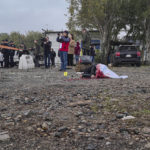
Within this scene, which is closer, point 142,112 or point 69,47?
point 142,112

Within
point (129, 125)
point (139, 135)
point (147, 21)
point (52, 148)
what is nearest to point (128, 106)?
point (129, 125)

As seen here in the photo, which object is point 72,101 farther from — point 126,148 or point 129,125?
point 126,148

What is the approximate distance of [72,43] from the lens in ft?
50.3

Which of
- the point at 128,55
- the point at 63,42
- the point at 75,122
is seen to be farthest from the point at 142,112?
the point at 128,55

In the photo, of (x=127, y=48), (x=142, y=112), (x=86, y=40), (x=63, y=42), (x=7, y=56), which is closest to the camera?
(x=142, y=112)

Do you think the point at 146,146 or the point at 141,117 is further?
the point at 141,117

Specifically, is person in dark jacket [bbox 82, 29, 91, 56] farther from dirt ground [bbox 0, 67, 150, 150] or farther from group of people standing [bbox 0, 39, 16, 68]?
dirt ground [bbox 0, 67, 150, 150]

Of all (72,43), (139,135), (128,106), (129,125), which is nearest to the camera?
(139,135)

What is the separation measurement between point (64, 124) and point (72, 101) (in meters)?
1.40

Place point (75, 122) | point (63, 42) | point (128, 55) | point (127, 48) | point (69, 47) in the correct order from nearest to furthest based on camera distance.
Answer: point (75, 122) < point (63, 42) < point (69, 47) < point (128, 55) < point (127, 48)

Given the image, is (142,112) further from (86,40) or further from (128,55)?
(128,55)

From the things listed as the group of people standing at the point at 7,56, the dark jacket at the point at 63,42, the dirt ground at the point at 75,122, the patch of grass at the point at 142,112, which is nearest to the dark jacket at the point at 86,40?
the dark jacket at the point at 63,42

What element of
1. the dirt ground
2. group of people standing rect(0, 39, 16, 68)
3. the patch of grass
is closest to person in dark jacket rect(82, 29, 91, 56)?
group of people standing rect(0, 39, 16, 68)

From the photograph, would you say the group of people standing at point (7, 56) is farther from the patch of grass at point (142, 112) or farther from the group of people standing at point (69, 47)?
the patch of grass at point (142, 112)
